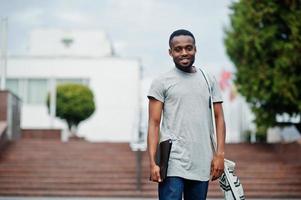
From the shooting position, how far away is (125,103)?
3312cm

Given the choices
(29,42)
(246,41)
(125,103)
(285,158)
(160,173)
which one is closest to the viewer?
(160,173)

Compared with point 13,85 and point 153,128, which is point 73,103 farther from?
point 153,128

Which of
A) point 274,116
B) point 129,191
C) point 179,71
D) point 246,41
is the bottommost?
point 129,191

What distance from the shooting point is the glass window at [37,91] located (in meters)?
33.4

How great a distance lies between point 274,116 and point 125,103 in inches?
666

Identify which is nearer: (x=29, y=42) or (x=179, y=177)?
(x=179, y=177)

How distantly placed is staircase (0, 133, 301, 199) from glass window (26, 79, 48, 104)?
17.3 metres

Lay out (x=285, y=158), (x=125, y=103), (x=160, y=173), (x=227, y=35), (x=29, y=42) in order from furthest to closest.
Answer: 1. (x=29, y=42)
2. (x=125, y=103)
3. (x=227, y=35)
4. (x=285, y=158)
5. (x=160, y=173)

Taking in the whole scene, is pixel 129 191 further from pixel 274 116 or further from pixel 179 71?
pixel 179 71

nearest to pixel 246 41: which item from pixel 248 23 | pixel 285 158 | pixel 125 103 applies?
pixel 248 23

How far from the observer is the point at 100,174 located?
12633 millimetres

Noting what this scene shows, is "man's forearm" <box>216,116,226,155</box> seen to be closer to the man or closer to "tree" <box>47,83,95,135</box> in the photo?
the man

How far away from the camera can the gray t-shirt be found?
3.38 m

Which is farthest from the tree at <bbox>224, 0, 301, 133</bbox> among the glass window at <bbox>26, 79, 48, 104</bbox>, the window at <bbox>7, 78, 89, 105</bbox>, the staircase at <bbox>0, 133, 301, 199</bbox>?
the glass window at <bbox>26, 79, 48, 104</bbox>
